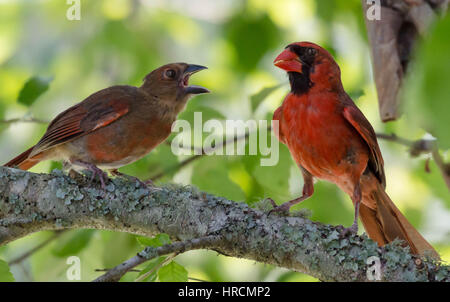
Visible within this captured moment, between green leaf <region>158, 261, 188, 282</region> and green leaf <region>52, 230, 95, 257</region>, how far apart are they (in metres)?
1.74

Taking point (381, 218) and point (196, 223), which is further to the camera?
point (381, 218)

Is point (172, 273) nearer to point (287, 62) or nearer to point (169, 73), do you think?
point (287, 62)

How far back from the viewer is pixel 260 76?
20.9ft

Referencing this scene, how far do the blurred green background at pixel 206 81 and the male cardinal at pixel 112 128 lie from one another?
8.0 inches

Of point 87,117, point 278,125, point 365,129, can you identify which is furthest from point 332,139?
point 87,117

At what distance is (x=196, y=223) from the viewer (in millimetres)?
2895

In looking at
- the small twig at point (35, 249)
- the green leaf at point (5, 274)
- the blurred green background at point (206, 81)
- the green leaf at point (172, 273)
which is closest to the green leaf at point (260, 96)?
the blurred green background at point (206, 81)

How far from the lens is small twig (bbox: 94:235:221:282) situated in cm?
226

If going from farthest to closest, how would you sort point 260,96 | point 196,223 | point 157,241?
point 260,96 < point 196,223 < point 157,241

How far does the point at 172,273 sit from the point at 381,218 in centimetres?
171

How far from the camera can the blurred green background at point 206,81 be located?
4184 mm

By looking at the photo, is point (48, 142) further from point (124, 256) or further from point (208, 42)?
point (208, 42)
